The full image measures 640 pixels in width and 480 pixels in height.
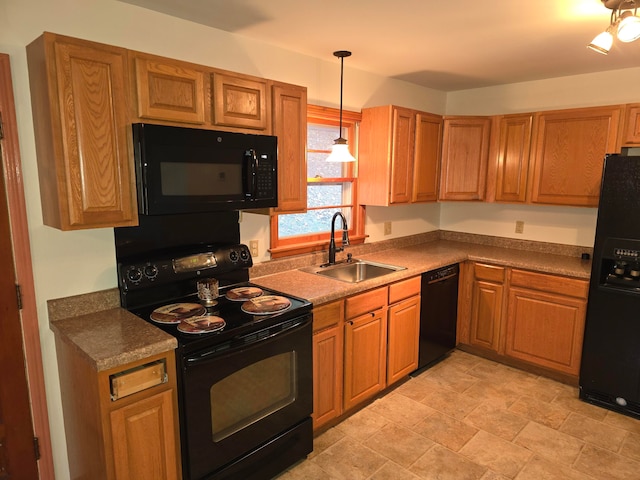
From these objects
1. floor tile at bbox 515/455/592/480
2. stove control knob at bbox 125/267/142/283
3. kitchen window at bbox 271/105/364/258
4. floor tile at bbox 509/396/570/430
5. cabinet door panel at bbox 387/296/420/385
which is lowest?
floor tile at bbox 515/455/592/480

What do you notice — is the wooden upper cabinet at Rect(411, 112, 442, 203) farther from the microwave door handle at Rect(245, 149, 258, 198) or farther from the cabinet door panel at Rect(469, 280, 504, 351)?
the microwave door handle at Rect(245, 149, 258, 198)

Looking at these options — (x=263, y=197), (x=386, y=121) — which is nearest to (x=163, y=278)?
(x=263, y=197)

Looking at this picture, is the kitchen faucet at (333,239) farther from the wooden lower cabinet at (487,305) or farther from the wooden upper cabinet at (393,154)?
the wooden lower cabinet at (487,305)

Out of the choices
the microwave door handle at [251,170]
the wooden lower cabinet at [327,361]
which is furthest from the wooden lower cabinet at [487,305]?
the microwave door handle at [251,170]

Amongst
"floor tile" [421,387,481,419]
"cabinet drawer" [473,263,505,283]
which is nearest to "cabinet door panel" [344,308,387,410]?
"floor tile" [421,387,481,419]

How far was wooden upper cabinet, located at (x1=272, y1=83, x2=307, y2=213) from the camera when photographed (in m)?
2.31

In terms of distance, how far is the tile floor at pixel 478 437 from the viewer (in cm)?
220

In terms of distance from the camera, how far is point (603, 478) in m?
2.14

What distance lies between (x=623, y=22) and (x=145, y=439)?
2.55 metres

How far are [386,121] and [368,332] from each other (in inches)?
61.9

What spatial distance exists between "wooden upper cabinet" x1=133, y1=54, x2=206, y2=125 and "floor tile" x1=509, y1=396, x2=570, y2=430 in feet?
8.87

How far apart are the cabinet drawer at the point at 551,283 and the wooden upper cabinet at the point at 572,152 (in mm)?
604

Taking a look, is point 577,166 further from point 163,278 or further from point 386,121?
point 163,278

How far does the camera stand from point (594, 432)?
2533 mm
